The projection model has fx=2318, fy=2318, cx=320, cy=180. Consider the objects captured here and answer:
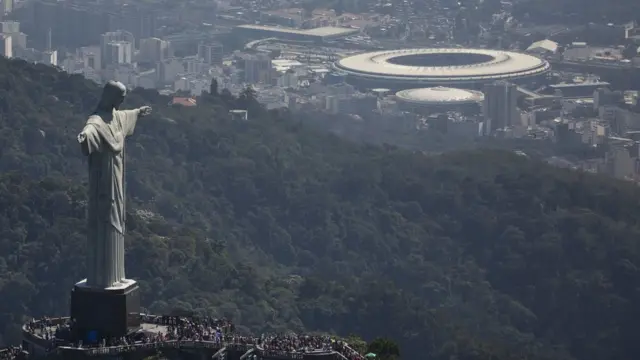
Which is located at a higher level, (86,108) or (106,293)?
(106,293)

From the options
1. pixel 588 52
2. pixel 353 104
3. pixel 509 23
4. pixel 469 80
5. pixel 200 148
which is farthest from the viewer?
pixel 509 23

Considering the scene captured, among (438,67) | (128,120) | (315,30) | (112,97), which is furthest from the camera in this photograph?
(315,30)

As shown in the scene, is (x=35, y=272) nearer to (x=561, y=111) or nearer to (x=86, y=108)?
(x=86, y=108)

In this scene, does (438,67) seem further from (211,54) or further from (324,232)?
(324,232)

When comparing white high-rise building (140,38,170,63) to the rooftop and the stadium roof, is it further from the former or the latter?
the rooftop

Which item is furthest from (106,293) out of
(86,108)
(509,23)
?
(509,23)

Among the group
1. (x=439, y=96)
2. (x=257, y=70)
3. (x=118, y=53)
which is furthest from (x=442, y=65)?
(x=118, y=53)

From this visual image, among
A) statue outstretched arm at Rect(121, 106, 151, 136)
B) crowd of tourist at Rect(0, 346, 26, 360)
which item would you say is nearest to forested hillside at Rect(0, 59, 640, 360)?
crowd of tourist at Rect(0, 346, 26, 360)

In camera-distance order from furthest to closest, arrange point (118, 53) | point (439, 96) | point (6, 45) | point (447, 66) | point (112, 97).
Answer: point (447, 66) → point (118, 53) → point (6, 45) → point (439, 96) → point (112, 97)
